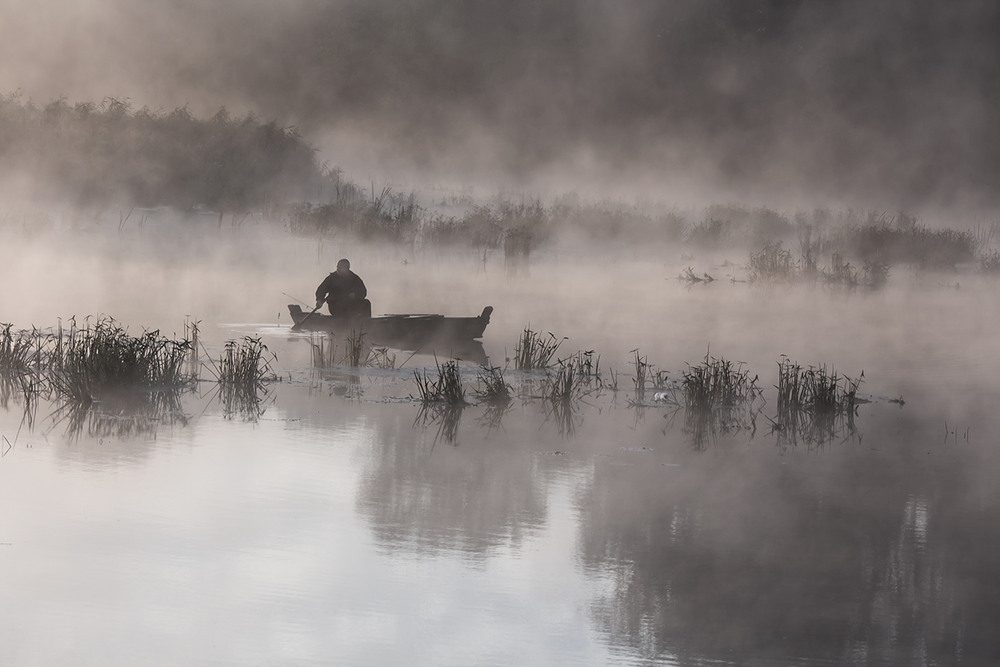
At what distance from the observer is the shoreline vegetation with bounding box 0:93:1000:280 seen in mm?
33000

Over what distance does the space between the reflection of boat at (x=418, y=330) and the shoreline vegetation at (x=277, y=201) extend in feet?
51.8

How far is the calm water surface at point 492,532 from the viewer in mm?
5785

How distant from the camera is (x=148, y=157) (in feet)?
114

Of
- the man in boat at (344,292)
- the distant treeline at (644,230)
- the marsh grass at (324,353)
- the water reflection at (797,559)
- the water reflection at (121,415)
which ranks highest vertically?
the distant treeline at (644,230)

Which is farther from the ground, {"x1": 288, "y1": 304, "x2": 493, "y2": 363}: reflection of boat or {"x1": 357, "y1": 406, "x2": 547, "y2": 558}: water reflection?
{"x1": 288, "y1": 304, "x2": 493, "y2": 363}: reflection of boat

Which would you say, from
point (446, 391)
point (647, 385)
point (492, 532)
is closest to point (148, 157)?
point (647, 385)

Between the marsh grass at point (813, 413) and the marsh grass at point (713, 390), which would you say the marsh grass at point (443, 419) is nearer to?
the marsh grass at point (713, 390)

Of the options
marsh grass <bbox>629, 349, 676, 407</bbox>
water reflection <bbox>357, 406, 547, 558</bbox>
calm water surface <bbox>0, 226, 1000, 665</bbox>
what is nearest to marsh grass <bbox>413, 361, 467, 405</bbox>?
calm water surface <bbox>0, 226, 1000, 665</bbox>

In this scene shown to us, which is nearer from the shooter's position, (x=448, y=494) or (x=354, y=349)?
(x=448, y=494)

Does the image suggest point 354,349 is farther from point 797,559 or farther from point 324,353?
point 797,559

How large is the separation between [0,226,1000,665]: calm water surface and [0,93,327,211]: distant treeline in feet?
68.2

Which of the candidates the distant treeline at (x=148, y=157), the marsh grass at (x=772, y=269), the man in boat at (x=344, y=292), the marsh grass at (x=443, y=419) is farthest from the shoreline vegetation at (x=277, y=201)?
the marsh grass at (x=443, y=419)

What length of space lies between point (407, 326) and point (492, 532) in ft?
24.0

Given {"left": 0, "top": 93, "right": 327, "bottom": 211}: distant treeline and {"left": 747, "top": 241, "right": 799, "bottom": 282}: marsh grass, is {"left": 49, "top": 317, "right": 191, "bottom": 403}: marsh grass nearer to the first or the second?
{"left": 747, "top": 241, "right": 799, "bottom": 282}: marsh grass
